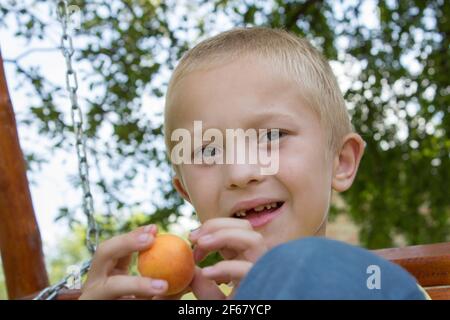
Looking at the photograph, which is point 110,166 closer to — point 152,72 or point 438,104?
point 152,72

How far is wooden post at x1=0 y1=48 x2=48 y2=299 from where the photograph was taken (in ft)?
7.39

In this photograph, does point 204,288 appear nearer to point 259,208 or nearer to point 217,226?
point 217,226

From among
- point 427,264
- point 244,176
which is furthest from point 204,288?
point 427,264

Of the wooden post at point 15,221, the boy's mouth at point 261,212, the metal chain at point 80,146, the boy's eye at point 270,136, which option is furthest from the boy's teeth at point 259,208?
the wooden post at point 15,221

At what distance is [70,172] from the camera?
144 inches

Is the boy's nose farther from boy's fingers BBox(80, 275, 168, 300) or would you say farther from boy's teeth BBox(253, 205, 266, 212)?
boy's fingers BBox(80, 275, 168, 300)

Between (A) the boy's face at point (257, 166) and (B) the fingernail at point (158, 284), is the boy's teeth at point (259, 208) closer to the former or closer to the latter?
(A) the boy's face at point (257, 166)

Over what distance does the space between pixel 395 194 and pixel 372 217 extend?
33 cm

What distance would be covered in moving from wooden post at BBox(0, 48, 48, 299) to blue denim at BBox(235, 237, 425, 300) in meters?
1.61

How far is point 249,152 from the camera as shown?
141 cm

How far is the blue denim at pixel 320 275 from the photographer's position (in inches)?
29.4
